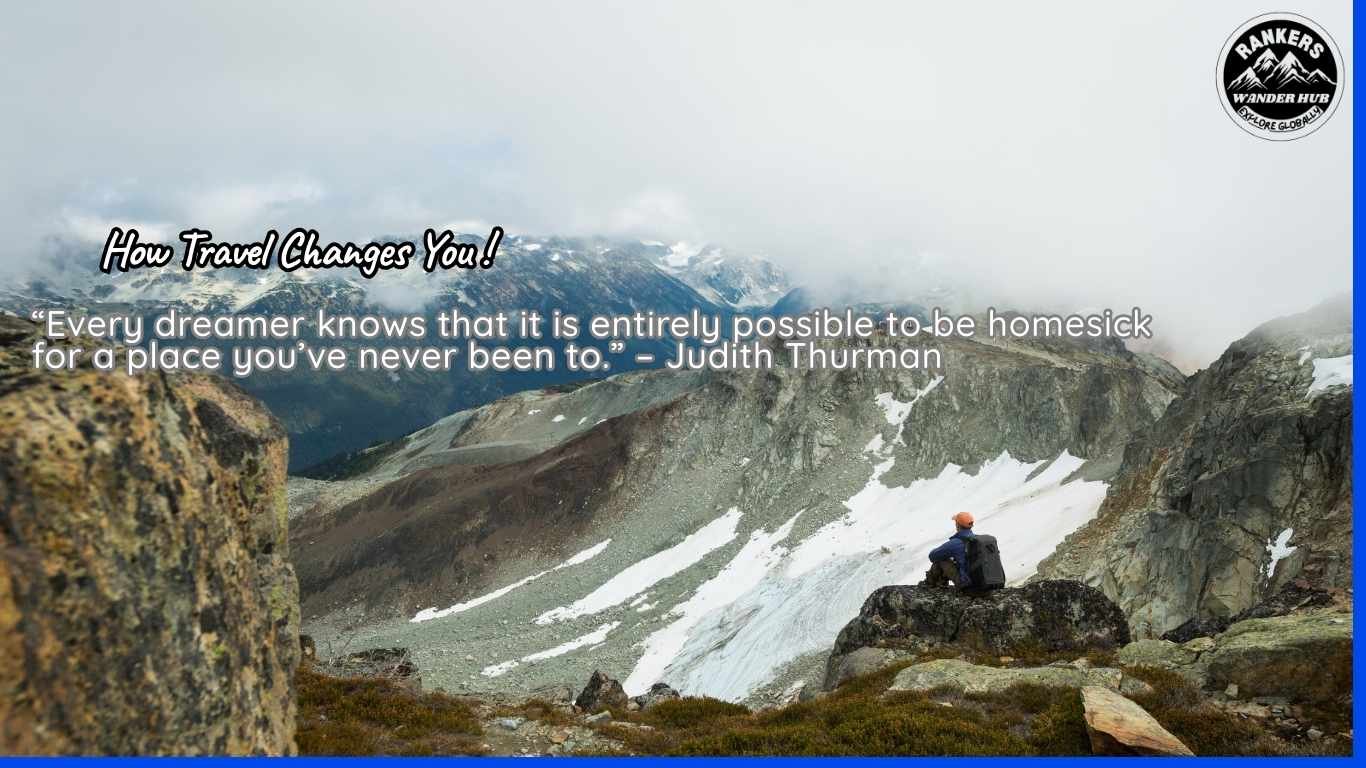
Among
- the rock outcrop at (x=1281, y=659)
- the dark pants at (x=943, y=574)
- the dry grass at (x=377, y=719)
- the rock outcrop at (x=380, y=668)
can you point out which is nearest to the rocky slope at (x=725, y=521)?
the dark pants at (x=943, y=574)

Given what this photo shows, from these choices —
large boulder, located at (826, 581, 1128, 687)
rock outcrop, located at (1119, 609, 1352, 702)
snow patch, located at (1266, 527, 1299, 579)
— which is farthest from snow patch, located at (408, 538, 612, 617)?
rock outcrop, located at (1119, 609, 1352, 702)

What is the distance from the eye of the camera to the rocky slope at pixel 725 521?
169ft

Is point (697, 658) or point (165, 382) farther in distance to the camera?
point (697, 658)

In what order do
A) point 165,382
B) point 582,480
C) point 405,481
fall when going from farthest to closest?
1. point 405,481
2. point 582,480
3. point 165,382

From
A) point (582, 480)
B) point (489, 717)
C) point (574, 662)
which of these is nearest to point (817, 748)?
point (489, 717)

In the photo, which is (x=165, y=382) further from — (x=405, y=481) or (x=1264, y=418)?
(x=405, y=481)

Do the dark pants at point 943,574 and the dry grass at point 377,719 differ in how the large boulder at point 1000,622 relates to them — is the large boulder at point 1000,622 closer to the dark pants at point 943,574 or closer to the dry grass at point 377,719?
the dark pants at point 943,574

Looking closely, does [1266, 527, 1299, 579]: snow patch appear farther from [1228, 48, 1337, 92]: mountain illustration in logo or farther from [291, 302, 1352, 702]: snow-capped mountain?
[1228, 48, 1337, 92]: mountain illustration in logo

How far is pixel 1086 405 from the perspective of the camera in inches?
2968

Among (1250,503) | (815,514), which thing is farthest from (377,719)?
(815,514)

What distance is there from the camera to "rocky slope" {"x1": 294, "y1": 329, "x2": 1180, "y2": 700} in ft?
169

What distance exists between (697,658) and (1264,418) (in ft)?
107

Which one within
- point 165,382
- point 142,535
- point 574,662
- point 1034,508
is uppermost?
point 165,382

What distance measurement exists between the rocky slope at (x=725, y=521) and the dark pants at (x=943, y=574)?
63.3 feet
